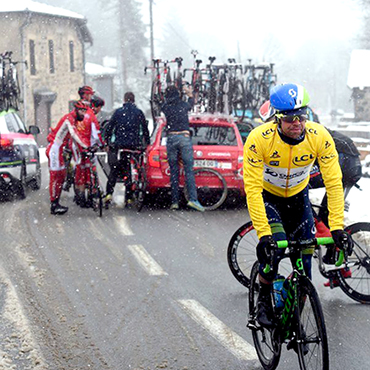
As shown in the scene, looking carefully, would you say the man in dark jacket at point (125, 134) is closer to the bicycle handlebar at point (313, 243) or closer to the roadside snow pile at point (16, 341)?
the roadside snow pile at point (16, 341)

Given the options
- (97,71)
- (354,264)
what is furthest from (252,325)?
(97,71)

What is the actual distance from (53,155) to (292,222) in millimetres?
7331

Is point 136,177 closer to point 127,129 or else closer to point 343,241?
point 127,129

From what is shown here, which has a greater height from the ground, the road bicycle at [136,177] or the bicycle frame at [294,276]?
the bicycle frame at [294,276]

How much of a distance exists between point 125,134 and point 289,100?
26.5 feet

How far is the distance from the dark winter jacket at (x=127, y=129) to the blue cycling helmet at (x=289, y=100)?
8.01 m

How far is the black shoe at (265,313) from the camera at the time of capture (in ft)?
15.9

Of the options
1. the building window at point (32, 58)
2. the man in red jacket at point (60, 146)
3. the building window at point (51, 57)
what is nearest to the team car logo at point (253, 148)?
the man in red jacket at point (60, 146)

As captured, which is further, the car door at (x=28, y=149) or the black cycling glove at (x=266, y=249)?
the car door at (x=28, y=149)

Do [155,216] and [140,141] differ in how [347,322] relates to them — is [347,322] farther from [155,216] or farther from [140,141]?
[140,141]

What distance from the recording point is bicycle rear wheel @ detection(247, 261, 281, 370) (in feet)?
15.9

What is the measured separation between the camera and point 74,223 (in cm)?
1126

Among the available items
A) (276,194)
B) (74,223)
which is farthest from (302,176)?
(74,223)

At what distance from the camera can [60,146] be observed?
39.8 feet
